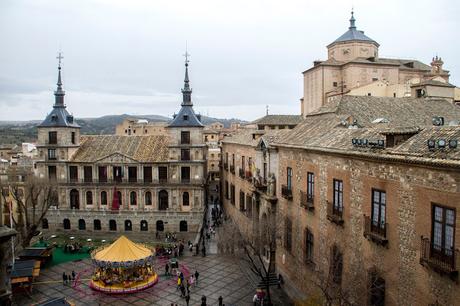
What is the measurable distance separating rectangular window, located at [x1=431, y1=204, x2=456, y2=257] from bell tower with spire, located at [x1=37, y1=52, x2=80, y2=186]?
153 ft

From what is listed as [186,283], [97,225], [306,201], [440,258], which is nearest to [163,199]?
[97,225]

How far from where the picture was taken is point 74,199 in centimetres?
5250

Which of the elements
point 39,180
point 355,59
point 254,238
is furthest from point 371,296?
point 355,59

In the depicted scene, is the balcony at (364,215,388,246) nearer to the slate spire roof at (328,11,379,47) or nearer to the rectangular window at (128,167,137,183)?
the rectangular window at (128,167,137,183)

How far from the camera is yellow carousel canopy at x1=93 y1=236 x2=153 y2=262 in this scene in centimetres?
3166

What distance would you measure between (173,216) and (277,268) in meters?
21.7

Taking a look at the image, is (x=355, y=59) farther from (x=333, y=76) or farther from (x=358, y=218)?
(x=358, y=218)

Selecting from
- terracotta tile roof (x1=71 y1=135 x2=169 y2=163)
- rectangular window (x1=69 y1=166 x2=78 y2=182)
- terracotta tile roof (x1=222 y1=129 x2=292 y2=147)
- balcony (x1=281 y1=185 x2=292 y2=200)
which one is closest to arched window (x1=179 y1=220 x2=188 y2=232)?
terracotta tile roof (x1=71 y1=135 x2=169 y2=163)

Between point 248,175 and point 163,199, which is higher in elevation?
point 248,175

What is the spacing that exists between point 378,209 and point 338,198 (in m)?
3.69

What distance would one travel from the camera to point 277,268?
3184 centimetres

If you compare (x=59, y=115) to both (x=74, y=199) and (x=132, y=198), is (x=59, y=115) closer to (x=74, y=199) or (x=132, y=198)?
(x=74, y=199)

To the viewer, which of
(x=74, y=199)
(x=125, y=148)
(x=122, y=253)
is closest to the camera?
(x=122, y=253)

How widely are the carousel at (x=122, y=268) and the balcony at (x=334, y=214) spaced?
16499mm
